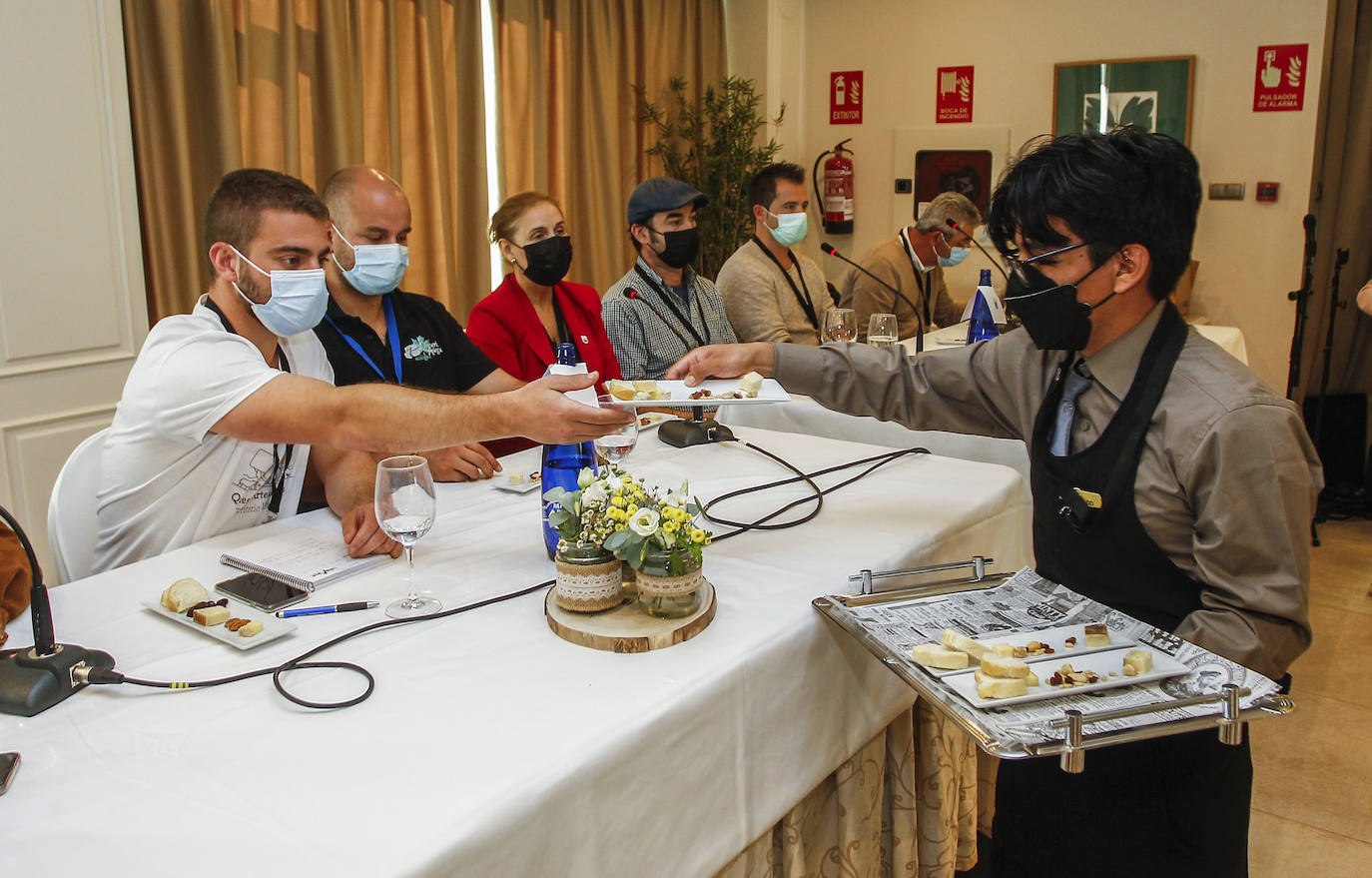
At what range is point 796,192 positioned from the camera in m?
3.93

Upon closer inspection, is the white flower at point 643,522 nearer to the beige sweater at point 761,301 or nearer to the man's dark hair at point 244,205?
the man's dark hair at point 244,205

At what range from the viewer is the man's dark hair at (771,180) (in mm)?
3938

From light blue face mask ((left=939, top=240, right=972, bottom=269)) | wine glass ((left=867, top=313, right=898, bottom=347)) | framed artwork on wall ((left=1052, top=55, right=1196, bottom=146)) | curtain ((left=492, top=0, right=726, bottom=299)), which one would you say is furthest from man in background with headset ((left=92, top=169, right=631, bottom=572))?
framed artwork on wall ((left=1052, top=55, right=1196, bottom=146))

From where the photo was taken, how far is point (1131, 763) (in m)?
1.40

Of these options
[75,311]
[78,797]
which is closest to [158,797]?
[78,797]

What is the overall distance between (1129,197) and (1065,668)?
68 cm

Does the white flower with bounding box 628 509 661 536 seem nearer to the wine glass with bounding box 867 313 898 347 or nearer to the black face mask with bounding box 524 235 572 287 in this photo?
the black face mask with bounding box 524 235 572 287

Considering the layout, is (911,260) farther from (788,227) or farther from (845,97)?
(845,97)

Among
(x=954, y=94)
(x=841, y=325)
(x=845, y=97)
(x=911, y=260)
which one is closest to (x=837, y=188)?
(x=845, y=97)

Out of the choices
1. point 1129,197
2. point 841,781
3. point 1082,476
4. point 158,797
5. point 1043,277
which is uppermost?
point 1129,197

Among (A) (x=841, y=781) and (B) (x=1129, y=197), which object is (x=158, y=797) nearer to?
(A) (x=841, y=781)

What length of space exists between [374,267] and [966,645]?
1765 mm

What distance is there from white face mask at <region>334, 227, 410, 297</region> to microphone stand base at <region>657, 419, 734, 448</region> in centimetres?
77

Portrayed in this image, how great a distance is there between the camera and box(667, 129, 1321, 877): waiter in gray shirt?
1307 mm
